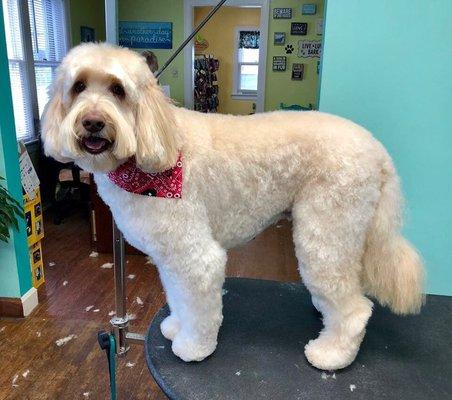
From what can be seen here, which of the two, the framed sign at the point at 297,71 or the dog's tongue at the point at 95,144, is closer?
the dog's tongue at the point at 95,144

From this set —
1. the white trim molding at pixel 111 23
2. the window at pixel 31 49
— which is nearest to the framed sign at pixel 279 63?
the window at pixel 31 49

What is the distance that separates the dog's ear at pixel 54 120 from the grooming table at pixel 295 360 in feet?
2.19

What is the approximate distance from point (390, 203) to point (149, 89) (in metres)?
0.71

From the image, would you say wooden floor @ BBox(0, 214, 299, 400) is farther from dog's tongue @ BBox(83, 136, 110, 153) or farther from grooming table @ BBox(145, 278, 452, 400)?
dog's tongue @ BBox(83, 136, 110, 153)

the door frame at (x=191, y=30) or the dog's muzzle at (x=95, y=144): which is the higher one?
the door frame at (x=191, y=30)

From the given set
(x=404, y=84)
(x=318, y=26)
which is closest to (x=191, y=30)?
(x=318, y=26)

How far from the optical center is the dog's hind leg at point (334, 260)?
3.73 feet

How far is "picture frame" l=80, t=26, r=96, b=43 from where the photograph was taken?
4.75m

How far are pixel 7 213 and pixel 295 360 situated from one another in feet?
5.12

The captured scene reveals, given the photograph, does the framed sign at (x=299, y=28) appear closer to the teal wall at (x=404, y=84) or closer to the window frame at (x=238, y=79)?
the window frame at (x=238, y=79)

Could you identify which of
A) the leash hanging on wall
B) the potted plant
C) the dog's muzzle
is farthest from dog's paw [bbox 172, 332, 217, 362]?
the potted plant

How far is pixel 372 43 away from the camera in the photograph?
1.43 metres

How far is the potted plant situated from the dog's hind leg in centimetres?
152

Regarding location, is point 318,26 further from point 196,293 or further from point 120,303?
point 196,293
